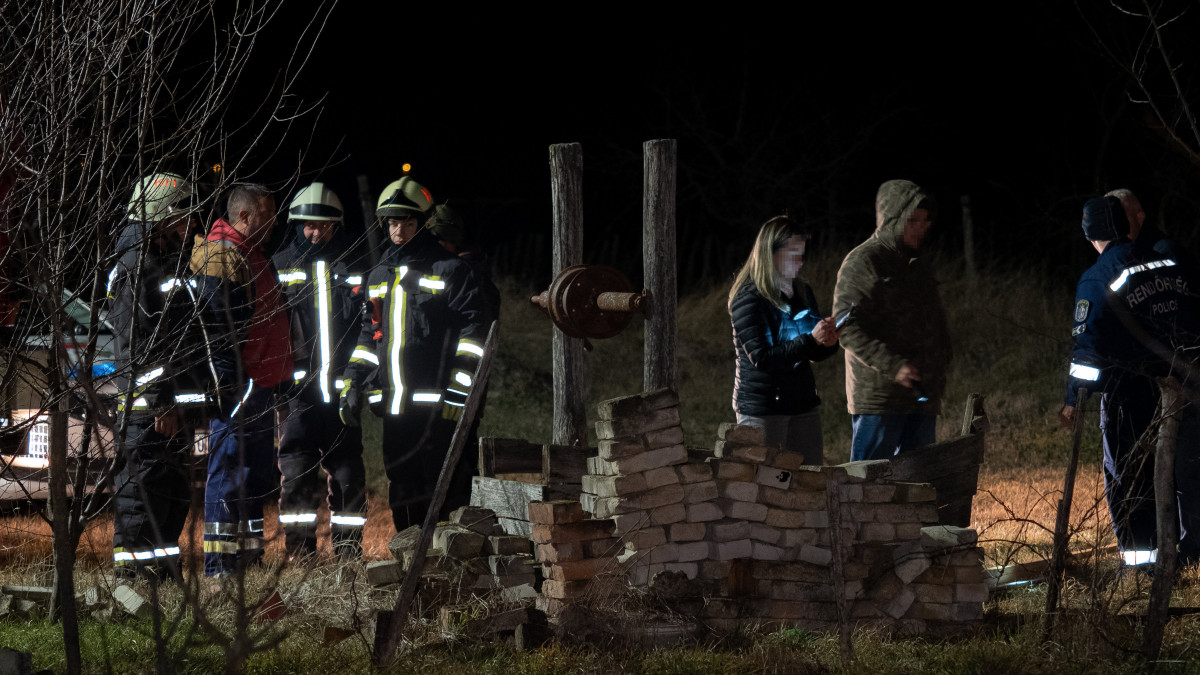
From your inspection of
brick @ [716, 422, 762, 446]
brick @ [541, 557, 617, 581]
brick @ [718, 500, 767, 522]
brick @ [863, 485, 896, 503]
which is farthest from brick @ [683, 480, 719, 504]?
brick @ [863, 485, 896, 503]

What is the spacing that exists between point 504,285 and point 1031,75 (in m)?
13.0

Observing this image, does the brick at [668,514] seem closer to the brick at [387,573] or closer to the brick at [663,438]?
the brick at [663,438]

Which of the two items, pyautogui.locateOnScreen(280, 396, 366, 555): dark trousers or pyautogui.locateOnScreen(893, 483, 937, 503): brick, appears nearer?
pyautogui.locateOnScreen(893, 483, 937, 503): brick

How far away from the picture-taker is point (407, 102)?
25328 millimetres

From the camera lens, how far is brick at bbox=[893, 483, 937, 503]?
17.9 ft

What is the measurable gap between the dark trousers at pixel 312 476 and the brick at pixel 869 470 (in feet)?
8.78

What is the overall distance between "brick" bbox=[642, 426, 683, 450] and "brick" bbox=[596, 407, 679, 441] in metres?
0.02

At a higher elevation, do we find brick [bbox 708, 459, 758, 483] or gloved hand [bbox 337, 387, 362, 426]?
gloved hand [bbox 337, 387, 362, 426]

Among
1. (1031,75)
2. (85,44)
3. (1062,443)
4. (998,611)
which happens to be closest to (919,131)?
(1031,75)

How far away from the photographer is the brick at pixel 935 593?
5402 millimetres

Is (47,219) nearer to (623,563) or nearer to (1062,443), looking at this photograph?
(623,563)

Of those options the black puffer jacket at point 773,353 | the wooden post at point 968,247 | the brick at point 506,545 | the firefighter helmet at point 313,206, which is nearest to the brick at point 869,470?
the black puffer jacket at point 773,353

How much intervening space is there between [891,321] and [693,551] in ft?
5.82

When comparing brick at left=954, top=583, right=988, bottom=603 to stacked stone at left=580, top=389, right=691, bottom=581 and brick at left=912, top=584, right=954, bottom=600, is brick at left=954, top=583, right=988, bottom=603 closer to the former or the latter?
brick at left=912, top=584, right=954, bottom=600
